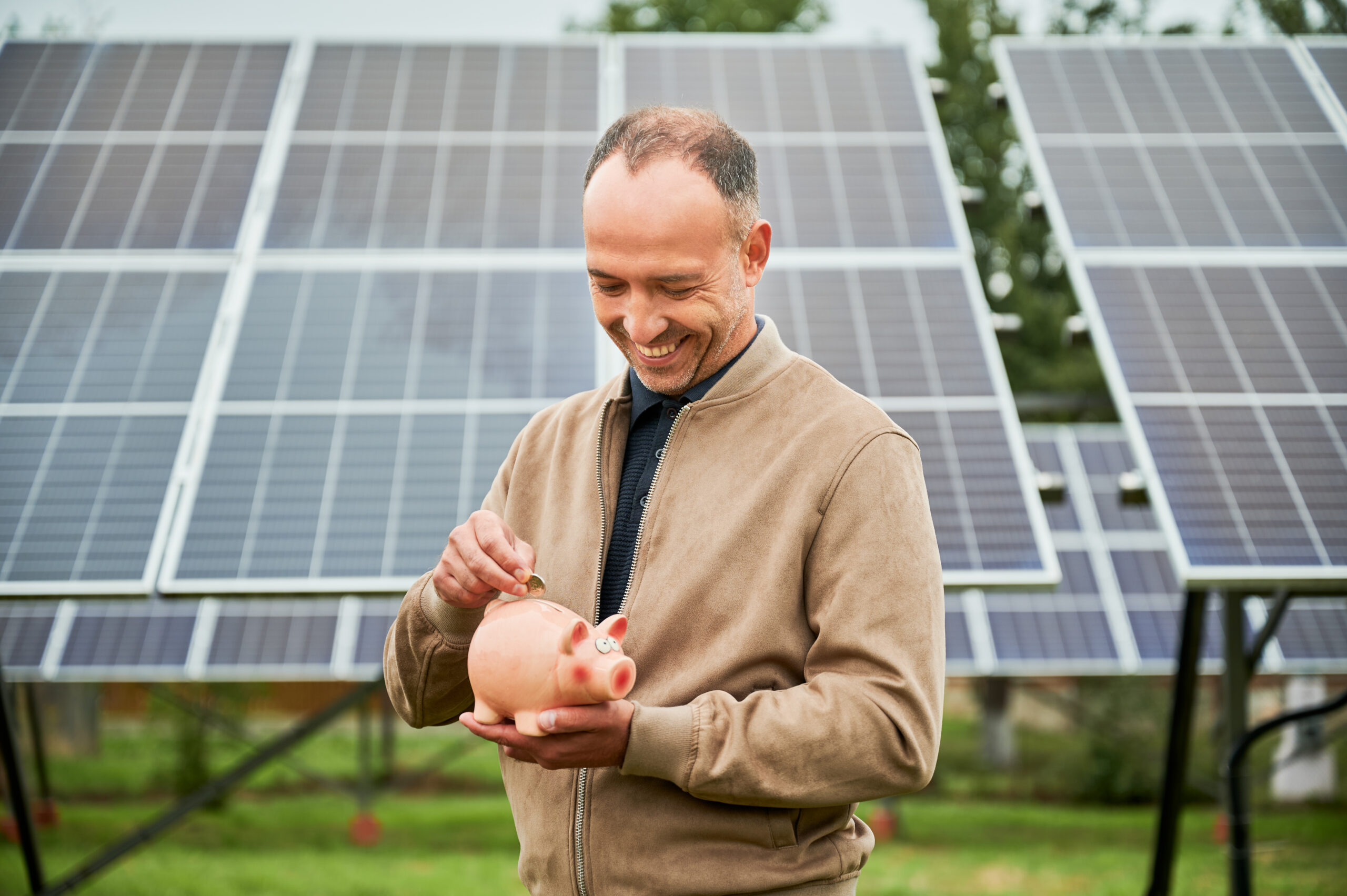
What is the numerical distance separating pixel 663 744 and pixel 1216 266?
14.6ft

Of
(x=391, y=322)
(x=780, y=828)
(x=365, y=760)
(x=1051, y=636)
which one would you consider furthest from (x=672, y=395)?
(x=365, y=760)

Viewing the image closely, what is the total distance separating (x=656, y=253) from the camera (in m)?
1.88

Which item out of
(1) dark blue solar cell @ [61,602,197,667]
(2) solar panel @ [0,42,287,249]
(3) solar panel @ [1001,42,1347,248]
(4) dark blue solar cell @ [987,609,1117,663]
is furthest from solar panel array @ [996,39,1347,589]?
(1) dark blue solar cell @ [61,602,197,667]

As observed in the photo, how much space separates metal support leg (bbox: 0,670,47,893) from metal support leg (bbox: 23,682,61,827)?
10.3ft

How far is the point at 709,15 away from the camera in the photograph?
19000 mm

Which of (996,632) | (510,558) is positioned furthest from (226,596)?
(996,632)

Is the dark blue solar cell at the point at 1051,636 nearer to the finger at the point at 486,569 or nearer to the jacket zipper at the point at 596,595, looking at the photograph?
the jacket zipper at the point at 596,595

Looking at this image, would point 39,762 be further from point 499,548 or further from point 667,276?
point 667,276

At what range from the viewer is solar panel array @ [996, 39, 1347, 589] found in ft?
14.3

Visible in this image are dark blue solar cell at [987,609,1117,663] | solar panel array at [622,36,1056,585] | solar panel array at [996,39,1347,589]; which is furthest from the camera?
dark blue solar cell at [987,609,1117,663]

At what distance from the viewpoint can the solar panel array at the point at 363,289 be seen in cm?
432

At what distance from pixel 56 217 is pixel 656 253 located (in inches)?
185

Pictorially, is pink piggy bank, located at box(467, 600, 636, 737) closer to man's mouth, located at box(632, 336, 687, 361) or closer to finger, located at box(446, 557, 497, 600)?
finger, located at box(446, 557, 497, 600)

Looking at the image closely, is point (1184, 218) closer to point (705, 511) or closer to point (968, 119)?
point (705, 511)
